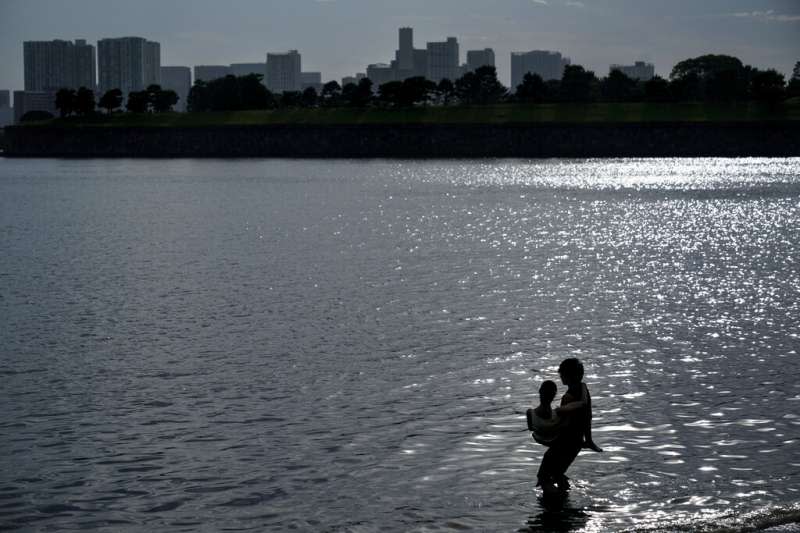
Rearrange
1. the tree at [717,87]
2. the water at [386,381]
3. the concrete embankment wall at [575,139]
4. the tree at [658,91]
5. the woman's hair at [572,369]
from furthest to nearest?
the tree at [658,91]
the tree at [717,87]
the concrete embankment wall at [575,139]
the water at [386,381]
the woman's hair at [572,369]

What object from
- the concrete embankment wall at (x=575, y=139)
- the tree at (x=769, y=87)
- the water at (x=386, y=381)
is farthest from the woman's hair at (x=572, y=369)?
the tree at (x=769, y=87)

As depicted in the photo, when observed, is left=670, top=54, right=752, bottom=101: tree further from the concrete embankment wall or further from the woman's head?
the woman's head

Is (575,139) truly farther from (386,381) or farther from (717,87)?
(386,381)

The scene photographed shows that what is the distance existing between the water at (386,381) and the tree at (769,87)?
141 metres

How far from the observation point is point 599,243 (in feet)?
167

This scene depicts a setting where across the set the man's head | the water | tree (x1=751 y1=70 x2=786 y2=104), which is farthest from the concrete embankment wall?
the man's head

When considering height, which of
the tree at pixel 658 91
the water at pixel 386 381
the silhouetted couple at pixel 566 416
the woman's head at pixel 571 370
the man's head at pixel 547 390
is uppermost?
the tree at pixel 658 91

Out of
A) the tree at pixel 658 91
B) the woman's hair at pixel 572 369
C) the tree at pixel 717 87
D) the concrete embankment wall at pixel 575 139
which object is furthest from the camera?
the tree at pixel 658 91

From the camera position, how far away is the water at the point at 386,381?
43.1ft

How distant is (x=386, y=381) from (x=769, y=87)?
17827cm

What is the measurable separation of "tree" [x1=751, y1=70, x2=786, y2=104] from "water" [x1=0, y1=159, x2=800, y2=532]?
141265mm

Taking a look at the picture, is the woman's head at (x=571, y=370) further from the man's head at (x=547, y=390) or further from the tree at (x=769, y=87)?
the tree at (x=769, y=87)

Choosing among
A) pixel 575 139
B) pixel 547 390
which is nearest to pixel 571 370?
pixel 547 390

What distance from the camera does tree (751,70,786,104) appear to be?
182 metres
